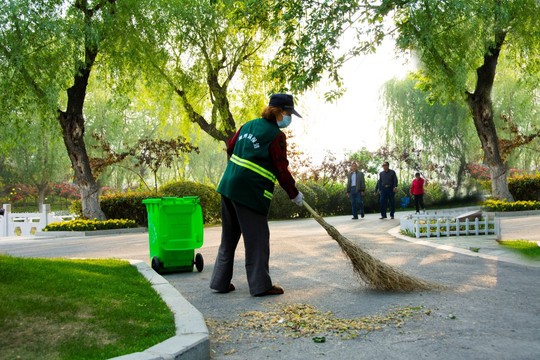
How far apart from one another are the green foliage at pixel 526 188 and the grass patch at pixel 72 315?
1893 centimetres

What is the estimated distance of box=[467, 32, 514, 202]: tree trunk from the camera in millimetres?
18938

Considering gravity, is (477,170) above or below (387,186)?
above

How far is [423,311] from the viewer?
4.40m

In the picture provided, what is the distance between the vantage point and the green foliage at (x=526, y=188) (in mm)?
20422

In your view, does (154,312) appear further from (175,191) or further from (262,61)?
(262,61)

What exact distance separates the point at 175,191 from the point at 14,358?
16258mm

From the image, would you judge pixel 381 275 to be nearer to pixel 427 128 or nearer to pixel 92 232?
pixel 92 232

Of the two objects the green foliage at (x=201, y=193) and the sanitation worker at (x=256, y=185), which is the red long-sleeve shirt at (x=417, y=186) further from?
the sanitation worker at (x=256, y=185)

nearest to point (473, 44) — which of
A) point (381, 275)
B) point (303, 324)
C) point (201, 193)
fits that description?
point (201, 193)

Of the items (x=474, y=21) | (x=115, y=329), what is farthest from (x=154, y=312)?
(x=474, y=21)

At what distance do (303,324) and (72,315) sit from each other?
1724mm

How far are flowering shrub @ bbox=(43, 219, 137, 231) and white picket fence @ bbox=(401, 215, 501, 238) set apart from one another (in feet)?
33.0

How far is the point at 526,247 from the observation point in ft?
23.9

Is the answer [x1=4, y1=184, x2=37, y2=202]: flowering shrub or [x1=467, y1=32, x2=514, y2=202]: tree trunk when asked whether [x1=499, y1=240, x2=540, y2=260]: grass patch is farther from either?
[x1=4, y1=184, x2=37, y2=202]: flowering shrub
